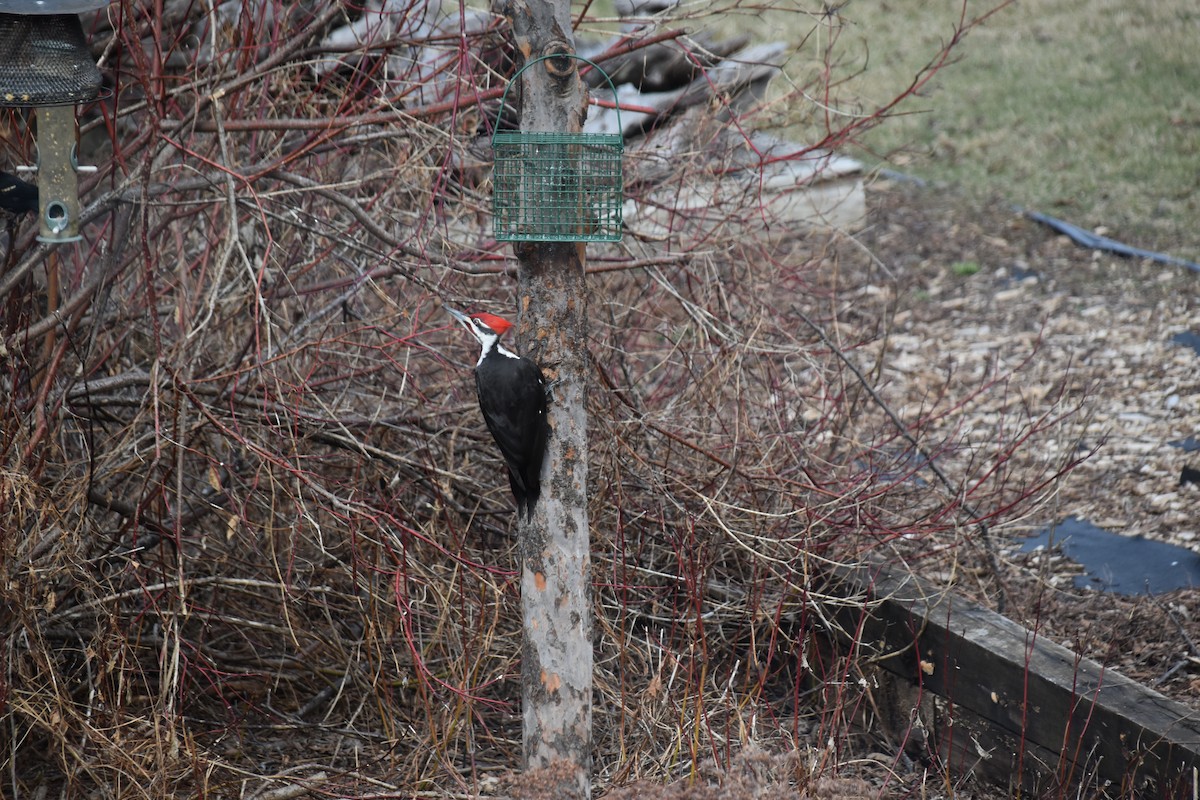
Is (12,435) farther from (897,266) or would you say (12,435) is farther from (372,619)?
(897,266)

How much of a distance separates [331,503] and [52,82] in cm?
196

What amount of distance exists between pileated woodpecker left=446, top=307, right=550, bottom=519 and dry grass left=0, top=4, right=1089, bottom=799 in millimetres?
391

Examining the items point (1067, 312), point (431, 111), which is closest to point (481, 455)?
point (431, 111)

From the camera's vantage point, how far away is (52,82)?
3.51 meters

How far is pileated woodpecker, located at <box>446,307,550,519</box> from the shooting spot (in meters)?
3.57

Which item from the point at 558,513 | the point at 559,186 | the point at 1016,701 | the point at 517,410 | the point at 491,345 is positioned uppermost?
the point at 559,186

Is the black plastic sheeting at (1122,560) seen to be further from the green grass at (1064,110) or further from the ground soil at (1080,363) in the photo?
the green grass at (1064,110)

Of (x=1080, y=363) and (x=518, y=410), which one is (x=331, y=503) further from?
(x=1080, y=363)

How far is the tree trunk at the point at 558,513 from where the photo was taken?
3.65 m

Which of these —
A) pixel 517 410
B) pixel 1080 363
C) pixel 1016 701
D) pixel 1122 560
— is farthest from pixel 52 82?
pixel 1080 363

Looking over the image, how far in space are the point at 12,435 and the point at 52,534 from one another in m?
0.37

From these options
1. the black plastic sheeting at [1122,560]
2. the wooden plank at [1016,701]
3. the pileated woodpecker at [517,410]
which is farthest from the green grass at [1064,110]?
the pileated woodpecker at [517,410]

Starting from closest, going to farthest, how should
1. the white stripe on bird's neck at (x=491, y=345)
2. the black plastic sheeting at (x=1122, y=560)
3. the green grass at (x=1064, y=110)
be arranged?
the white stripe on bird's neck at (x=491, y=345) → the black plastic sheeting at (x=1122, y=560) → the green grass at (x=1064, y=110)

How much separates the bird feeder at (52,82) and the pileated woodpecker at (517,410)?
132cm
